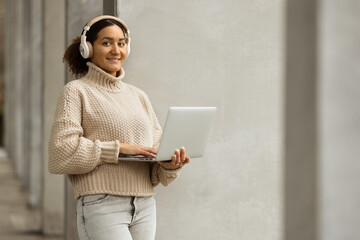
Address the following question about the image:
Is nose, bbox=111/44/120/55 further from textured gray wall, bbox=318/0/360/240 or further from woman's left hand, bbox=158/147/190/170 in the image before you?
textured gray wall, bbox=318/0/360/240

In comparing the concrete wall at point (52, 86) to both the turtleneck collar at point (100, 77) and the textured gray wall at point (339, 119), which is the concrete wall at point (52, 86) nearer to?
the turtleneck collar at point (100, 77)

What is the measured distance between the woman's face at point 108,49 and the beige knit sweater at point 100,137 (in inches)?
1.9

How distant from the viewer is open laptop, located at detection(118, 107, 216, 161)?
3439 mm

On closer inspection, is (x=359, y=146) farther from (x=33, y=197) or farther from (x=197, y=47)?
(x=33, y=197)

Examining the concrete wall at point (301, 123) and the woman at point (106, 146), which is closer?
the concrete wall at point (301, 123)

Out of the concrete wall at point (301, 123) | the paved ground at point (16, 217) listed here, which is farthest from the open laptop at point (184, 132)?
the paved ground at point (16, 217)

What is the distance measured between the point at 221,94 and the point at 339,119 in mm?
3166

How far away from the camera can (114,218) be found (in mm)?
3566

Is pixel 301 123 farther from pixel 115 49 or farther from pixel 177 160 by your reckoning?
pixel 115 49

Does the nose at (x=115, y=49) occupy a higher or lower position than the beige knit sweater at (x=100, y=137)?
higher

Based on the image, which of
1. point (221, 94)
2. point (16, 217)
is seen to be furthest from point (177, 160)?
point (16, 217)

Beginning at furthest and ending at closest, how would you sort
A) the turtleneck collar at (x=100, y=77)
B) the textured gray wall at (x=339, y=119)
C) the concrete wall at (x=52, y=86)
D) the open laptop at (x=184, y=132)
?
Answer: the concrete wall at (x=52, y=86), the turtleneck collar at (x=100, y=77), the open laptop at (x=184, y=132), the textured gray wall at (x=339, y=119)

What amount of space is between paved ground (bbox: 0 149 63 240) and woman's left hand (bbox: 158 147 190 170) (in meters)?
5.51

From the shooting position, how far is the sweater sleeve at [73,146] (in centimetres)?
349
